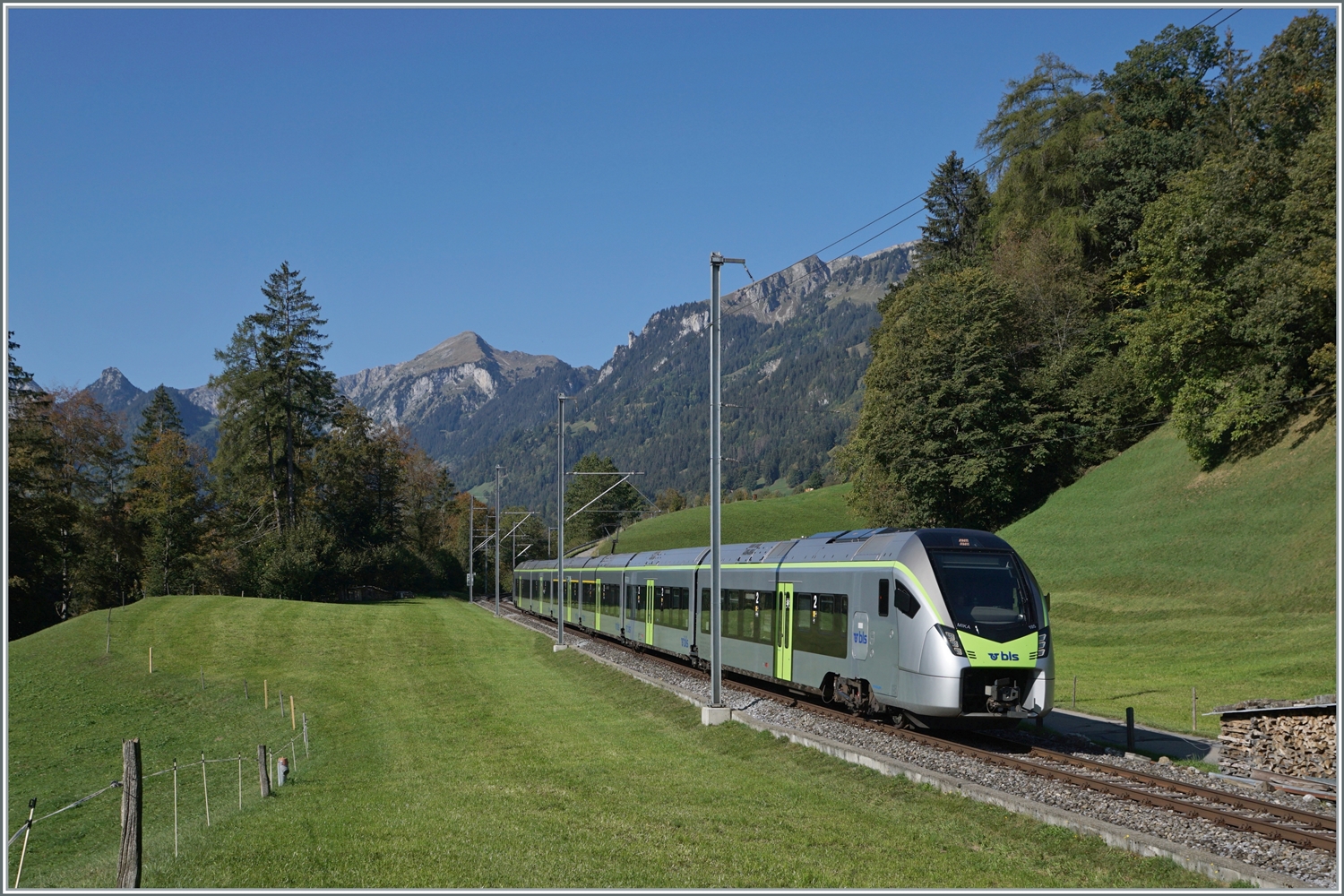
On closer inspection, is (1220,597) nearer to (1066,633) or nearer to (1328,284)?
(1066,633)

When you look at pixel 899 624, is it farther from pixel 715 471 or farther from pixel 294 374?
pixel 294 374

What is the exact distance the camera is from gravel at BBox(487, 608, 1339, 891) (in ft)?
32.3

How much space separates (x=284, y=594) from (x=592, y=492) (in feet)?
287

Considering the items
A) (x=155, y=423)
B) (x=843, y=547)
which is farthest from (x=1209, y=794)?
(x=155, y=423)

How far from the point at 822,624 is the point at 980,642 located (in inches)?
206

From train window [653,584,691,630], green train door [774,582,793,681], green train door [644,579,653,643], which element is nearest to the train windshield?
green train door [774,582,793,681]

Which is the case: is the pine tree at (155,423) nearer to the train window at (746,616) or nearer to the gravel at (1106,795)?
the train window at (746,616)

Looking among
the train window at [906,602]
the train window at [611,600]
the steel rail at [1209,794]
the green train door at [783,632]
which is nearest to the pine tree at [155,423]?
the train window at [611,600]

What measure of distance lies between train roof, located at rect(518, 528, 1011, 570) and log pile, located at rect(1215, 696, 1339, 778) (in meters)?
4.24

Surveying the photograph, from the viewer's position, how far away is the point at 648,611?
118ft

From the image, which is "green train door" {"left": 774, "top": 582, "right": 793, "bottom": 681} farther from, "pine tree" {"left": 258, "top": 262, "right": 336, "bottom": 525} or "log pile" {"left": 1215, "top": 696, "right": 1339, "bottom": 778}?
"pine tree" {"left": 258, "top": 262, "right": 336, "bottom": 525}

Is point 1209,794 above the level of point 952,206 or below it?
below

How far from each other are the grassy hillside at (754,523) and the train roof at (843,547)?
68.0 meters

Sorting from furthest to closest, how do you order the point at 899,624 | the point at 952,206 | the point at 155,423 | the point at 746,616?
the point at 155,423, the point at 952,206, the point at 746,616, the point at 899,624
